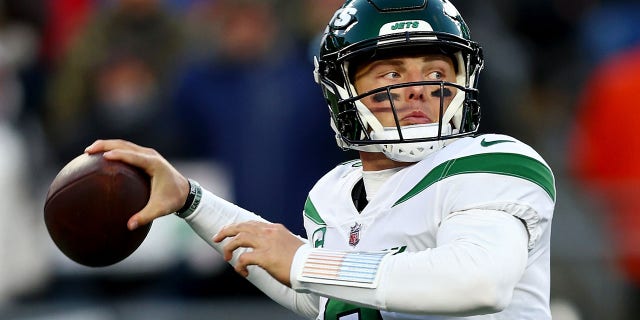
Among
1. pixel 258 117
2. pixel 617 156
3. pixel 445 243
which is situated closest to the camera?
pixel 445 243

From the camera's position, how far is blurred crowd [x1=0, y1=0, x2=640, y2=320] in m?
6.36

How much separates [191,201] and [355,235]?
0.61 meters

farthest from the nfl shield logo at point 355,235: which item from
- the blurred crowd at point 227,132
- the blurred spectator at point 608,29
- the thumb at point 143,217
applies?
the blurred spectator at point 608,29

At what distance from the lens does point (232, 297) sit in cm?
637

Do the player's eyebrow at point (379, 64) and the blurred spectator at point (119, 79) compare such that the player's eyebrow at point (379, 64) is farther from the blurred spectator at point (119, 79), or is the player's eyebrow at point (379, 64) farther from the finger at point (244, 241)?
the blurred spectator at point (119, 79)

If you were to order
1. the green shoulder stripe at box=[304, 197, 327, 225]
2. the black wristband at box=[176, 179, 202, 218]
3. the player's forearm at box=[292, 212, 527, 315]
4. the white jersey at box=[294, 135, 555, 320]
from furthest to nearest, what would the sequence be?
the black wristband at box=[176, 179, 202, 218] < the green shoulder stripe at box=[304, 197, 327, 225] < the white jersey at box=[294, 135, 555, 320] < the player's forearm at box=[292, 212, 527, 315]

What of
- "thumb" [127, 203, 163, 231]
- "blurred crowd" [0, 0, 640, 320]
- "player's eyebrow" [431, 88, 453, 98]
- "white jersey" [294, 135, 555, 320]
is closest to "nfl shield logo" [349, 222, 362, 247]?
"white jersey" [294, 135, 555, 320]

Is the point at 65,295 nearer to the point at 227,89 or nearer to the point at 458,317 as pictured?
the point at 227,89

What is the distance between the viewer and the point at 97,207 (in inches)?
129

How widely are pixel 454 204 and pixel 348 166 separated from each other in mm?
828

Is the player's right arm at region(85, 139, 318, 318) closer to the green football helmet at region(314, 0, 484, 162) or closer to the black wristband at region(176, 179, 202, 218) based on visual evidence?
the black wristband at region(176, 179, 202, 218)

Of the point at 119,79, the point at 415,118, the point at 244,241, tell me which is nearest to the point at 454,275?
the point at 244,241

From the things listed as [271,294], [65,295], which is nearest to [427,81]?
[271,294]

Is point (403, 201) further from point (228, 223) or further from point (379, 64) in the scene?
point (228, 223)
